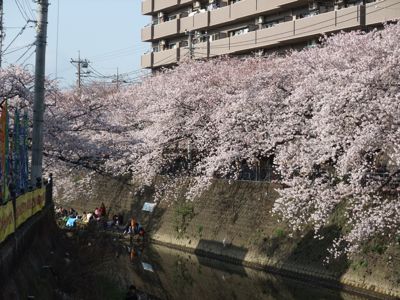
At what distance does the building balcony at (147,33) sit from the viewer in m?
55.1

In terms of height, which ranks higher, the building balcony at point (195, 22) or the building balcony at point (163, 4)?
the building balcony at point (163, 4)

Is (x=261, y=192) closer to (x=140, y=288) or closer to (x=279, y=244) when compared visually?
(x=279, y=244)

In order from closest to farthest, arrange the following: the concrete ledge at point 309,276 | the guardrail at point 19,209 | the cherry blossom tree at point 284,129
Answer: the guardrail at point 19,209 < the cherry blossom tree at point 284,129 < the concrete ledge at point 309,276

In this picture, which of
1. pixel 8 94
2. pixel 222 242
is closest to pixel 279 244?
pixel 222 242

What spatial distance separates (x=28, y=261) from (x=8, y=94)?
858 centimetres

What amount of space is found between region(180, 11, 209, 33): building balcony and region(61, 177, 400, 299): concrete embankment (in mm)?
16220

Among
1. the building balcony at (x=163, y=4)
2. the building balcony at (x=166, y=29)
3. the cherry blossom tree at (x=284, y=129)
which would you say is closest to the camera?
the cherry blossom tree at (x=284, y=129)

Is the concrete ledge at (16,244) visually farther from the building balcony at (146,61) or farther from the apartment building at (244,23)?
the building balcony at (146,61)

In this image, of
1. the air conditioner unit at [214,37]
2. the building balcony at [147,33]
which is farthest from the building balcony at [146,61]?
the air conditioner unit at [214,37]

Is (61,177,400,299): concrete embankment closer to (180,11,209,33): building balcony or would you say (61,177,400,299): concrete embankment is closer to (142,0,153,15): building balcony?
(180,11,209,33): building balcony

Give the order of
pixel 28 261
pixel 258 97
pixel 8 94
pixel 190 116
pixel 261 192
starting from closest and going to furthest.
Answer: pixel 28 261
pixel 8 94
pixel 258 97
pixel 261 192
pixel 190 116

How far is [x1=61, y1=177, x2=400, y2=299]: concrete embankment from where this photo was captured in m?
19.8

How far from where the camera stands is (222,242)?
27922mm

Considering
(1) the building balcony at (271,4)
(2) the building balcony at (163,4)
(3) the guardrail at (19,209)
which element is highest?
(2) the building balcony at (163,4)
